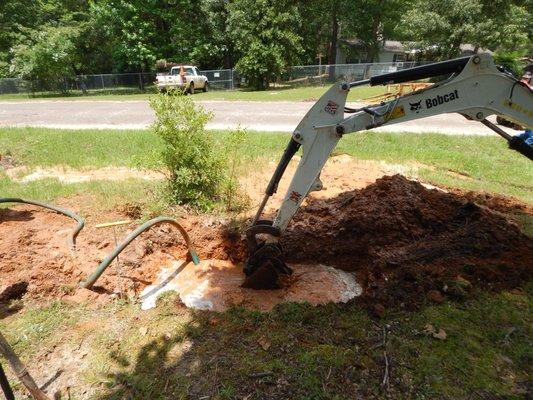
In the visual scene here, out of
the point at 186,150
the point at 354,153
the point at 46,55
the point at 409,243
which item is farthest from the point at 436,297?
the point at 46,55

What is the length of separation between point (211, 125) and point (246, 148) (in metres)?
4.03

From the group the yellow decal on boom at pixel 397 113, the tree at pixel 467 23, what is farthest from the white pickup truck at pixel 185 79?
the yellow decal on boom at pixel 397 113

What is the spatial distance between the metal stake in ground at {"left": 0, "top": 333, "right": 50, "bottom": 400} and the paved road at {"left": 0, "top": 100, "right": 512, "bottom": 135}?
391 inches

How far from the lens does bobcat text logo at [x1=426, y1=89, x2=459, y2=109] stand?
3.52 metres

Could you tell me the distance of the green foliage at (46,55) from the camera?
2389cm

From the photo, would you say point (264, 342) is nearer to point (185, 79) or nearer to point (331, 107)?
point (331, 107)

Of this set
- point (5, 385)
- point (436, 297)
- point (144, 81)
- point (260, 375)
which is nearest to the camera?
point (5, 385)

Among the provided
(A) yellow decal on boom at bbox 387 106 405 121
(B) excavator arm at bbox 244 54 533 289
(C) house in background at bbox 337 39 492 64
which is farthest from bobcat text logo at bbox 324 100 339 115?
(C) house in background at bbox 337 39 492 64

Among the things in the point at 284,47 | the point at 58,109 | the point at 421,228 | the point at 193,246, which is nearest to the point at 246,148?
the point at 193,246

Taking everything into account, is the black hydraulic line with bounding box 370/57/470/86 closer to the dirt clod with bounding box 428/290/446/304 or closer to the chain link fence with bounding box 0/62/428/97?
the dirt clod with bounding box 428/290/446/304

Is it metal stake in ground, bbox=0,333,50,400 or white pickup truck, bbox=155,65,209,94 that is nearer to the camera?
metal stake in ground, bbox=0,333,50,400

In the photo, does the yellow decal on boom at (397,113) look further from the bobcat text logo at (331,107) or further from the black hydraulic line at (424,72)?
the bobcat text logo at (331,107)

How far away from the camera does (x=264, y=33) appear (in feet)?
77.9

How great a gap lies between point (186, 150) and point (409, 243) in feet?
12.3
